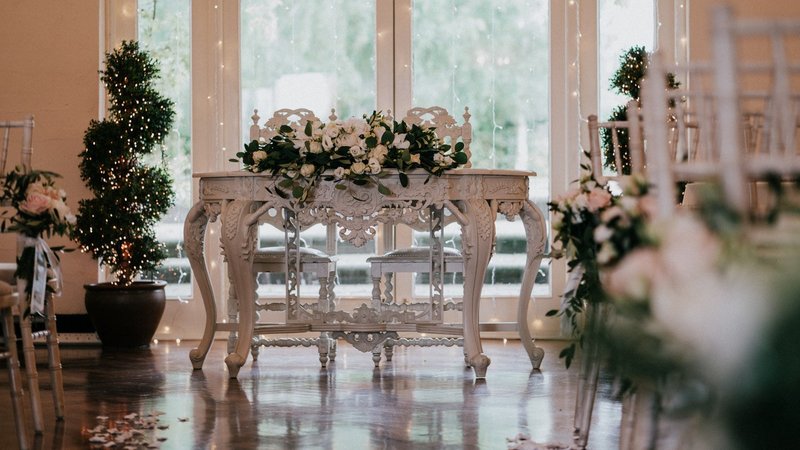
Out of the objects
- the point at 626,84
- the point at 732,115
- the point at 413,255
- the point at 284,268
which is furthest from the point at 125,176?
the point at 732,115

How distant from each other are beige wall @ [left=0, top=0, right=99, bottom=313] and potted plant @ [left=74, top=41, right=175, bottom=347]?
448 mm

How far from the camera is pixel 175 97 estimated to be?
660 centimetres

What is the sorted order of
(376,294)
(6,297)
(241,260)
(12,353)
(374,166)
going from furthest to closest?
(376,294) < (241,260) < (374,166) < (12,353) < (6,297)

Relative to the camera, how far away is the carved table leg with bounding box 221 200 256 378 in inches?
186

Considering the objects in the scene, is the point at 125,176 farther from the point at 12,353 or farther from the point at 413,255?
the point at 12,353

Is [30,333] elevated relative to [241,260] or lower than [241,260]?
lower

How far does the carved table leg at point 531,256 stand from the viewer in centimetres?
492

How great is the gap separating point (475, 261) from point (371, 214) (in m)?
0.52

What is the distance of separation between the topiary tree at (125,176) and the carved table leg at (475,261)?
219 centimetres

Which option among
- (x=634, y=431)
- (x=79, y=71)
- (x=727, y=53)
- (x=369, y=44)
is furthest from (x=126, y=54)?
(x=727, y=53)

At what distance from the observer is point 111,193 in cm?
595

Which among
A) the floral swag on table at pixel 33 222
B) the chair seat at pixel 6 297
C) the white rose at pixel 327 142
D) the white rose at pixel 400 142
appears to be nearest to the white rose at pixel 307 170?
the white rose at pixel 327 142

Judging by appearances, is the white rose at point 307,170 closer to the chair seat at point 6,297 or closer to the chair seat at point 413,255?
the chair seat at point 413,255

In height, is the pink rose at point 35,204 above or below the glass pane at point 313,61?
below
